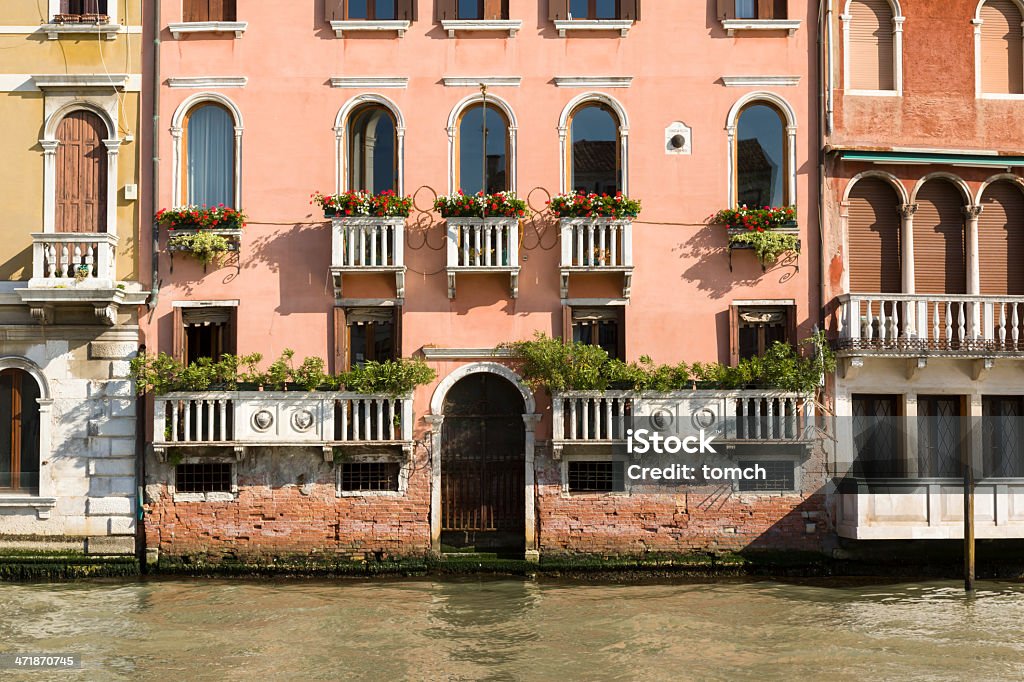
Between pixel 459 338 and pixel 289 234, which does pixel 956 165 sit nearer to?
pixel 459 338

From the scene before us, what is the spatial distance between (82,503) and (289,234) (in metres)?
4.51

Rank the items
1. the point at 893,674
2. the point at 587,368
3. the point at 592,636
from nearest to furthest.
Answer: the point at 893,674 < the point at 592,636 < the point at 587,368

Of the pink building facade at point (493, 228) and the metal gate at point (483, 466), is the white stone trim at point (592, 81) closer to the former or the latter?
the pink building facade at point (493, 228)

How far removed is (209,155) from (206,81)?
987mm

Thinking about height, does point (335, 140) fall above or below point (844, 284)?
above

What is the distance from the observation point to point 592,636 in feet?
39.4

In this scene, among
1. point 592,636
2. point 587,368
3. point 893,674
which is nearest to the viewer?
point 893,674

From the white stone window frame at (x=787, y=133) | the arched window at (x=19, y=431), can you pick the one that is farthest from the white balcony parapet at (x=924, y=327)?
the arched window at (x=19, y=431)

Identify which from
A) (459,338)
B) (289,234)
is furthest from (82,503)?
(459,338)

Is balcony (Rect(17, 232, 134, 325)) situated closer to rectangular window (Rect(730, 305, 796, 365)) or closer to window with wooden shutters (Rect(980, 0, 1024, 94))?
rectangular window (Rect(730, 305, 796, 365))

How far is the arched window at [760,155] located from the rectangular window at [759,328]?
57.4 inches

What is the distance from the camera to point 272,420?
1462 cm

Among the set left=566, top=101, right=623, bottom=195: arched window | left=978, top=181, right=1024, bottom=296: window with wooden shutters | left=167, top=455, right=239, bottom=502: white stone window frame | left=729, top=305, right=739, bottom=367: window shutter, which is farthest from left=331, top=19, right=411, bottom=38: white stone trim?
left=978, top=181, right=1024, bottom=296: window with wooden shutters

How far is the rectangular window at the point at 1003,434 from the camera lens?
14984 mm
